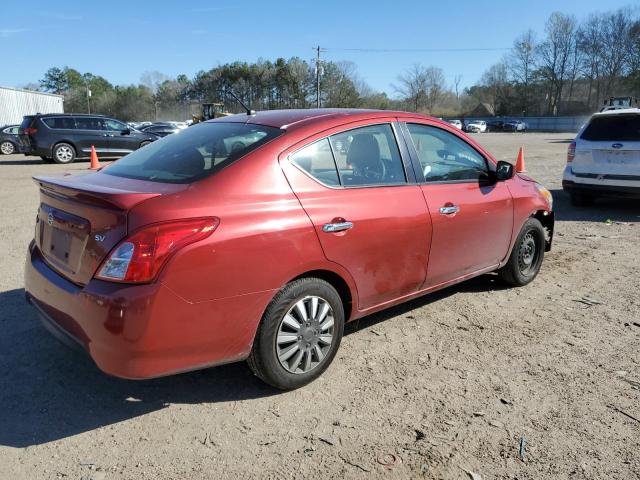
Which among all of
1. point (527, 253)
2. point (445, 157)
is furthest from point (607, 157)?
point (445, 157)

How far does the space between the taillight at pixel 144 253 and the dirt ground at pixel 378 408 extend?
91 cm

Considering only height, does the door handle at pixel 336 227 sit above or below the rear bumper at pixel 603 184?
above

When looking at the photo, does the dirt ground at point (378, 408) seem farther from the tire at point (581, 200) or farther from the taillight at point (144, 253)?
the tire at point (581, 200)

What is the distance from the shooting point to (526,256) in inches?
200

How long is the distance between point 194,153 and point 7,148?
A: 25.7 metres

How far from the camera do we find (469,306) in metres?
4.58

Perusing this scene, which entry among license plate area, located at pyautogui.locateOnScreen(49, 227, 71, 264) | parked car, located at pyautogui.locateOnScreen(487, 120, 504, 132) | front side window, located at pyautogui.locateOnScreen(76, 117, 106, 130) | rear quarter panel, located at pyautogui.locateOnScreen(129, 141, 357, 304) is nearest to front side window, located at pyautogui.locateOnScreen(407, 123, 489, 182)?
rear quarter panel, located at pyautogui.locateOnScreen(129, 141, 357, 304)

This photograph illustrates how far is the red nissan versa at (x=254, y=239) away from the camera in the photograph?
2.54 m

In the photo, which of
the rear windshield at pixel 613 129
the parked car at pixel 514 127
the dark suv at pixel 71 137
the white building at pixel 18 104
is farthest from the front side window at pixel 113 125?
the parked car at pixel 514 127

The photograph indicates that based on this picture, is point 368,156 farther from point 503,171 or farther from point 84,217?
point 84,217

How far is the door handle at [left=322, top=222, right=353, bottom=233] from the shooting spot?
309cm

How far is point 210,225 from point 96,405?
1.34 m

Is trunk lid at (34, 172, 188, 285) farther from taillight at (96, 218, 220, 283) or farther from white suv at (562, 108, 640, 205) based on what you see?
white suv at (562, 108, 640, 205)

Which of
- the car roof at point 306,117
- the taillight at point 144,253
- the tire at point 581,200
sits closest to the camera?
the taillight at point 144,253
